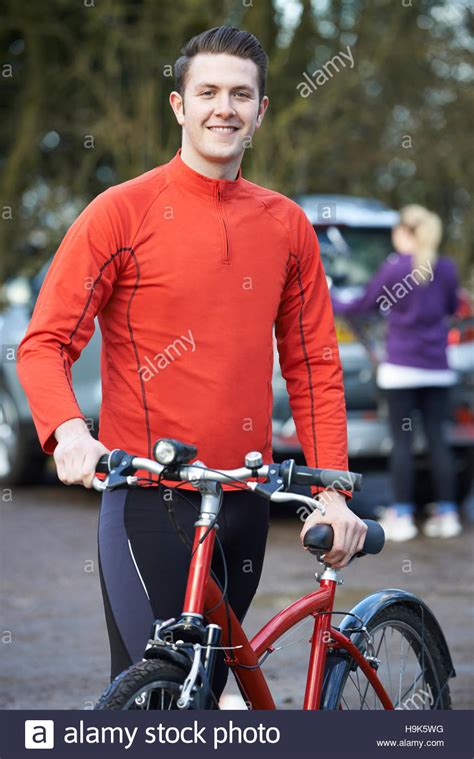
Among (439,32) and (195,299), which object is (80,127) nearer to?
(439,32)

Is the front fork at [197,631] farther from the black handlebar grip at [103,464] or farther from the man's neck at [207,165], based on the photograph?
the man's neck at [207,165]

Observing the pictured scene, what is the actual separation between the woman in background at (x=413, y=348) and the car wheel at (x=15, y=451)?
9.92 ft

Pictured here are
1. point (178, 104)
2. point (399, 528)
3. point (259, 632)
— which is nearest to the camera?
point (259, 632)

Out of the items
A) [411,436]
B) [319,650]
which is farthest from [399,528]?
[319,650]

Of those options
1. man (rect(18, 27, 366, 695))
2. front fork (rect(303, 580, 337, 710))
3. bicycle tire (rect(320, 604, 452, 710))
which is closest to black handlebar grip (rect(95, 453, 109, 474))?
man (rect(18, 27, 366, 695))

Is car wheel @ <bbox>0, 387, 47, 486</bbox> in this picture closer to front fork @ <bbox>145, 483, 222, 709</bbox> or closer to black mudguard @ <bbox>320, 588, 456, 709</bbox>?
black mudguard @ <bbox>320, 588, 456, 709</bbox>

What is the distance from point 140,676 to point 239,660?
44 centimetres

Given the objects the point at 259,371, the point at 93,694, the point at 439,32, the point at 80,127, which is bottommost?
the point at 93,694

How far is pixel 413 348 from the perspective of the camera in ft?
30.8

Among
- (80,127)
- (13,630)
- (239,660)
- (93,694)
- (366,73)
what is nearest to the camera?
(239,660)

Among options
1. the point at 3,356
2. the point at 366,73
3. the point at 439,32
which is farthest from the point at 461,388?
the point at 439,32

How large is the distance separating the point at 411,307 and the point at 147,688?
264 inches

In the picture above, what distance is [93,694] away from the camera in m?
5.79

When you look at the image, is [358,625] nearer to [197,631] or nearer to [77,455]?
[197,631]
